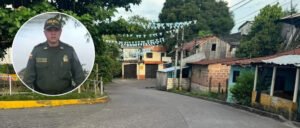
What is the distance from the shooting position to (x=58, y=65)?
482 centimetres

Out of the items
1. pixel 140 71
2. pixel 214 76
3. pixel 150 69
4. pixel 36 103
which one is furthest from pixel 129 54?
pixel 36 103

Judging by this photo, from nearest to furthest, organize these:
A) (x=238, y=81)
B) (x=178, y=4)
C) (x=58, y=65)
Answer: (x=58, y=65)
(x=238, y=81)
(x=178, y=4)

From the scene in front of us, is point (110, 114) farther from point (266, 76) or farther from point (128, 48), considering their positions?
point (128, 48)

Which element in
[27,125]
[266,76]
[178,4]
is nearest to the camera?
[27,125]

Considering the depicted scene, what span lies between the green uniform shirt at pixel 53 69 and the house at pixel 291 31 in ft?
62.1

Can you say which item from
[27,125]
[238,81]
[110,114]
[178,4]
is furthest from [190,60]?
[27,125]

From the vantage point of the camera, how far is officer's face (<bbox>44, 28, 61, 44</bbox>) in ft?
16.1

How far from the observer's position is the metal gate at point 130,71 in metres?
55.0

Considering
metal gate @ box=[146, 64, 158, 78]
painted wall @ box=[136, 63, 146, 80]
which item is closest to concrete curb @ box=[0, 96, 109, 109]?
painted wall @ box=[136, 63, 146, 80]

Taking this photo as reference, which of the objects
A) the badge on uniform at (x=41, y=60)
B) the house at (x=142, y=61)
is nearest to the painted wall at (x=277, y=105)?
the badge on uniform at (x=41, y=60)

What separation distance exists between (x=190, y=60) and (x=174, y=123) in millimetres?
29661

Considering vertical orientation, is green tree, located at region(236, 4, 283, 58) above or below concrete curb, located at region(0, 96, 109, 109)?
above

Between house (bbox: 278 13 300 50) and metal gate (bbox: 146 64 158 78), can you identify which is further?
metal gate (bbox: 146 64 158 78)

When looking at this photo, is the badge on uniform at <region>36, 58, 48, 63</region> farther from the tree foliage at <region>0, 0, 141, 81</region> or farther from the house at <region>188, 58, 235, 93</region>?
the house at <region>188, 58, 235, 93</region>
